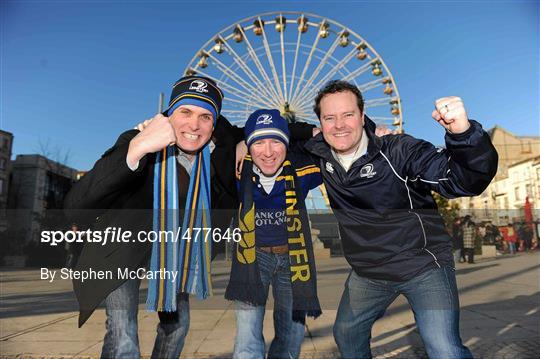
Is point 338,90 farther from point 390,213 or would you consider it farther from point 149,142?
point 149,142

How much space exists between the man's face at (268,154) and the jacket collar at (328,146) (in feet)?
0.71

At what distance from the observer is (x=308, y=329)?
4520 mm

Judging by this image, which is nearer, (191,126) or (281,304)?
(191,126)

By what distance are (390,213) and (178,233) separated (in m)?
1.38

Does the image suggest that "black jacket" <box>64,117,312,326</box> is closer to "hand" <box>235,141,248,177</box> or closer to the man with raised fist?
the man with raised fist

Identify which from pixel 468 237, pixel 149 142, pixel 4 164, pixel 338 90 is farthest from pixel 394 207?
pixel 4 164

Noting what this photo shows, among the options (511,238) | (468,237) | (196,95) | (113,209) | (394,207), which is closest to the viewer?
(113,209)

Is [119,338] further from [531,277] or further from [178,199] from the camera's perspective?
[531,277]

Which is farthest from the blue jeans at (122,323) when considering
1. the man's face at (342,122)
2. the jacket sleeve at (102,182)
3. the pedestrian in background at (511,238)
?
the pedestrian in background at (511,238)

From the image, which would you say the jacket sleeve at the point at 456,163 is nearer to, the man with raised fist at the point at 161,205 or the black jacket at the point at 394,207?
the black jacket at the point at 394,207

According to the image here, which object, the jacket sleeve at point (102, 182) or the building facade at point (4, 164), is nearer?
the jacket sleeve at point (102, 182)

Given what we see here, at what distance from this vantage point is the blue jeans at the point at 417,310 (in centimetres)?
204

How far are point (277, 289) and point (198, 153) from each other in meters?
1.16

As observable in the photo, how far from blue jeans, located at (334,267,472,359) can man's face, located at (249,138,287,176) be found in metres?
0.96
